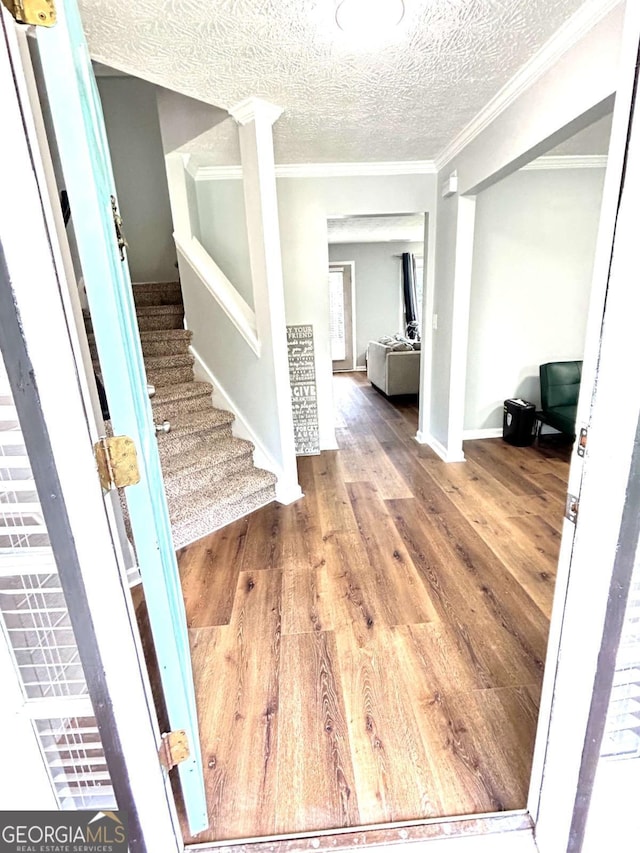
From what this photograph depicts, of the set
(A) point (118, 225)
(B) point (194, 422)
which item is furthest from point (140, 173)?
(A) point (118, 225)

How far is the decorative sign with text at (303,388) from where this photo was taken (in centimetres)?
381

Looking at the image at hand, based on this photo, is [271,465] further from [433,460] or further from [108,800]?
[108,800]

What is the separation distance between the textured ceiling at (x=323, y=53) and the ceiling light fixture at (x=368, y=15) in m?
0.05

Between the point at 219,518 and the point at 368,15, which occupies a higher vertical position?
the point at 368,15

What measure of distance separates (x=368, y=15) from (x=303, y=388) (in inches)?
104

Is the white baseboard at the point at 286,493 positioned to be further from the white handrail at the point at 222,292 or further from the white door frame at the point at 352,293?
the white door frame at the point at 352,293

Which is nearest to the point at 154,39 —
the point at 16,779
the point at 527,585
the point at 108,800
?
the point at 16,779

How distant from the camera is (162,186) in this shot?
466 centimetres

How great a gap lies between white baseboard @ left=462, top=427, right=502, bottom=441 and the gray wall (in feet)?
12.9

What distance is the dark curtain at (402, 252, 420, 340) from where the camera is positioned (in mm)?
8336

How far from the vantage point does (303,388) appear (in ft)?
12.7

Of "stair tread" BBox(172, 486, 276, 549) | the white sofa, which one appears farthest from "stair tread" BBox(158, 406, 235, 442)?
the white sofa

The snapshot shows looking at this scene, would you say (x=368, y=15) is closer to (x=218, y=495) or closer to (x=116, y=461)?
(x=116, y=461)

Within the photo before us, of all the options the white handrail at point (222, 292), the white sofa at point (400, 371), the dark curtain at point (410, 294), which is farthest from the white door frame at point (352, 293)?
the white handrail at point (222, 292)
